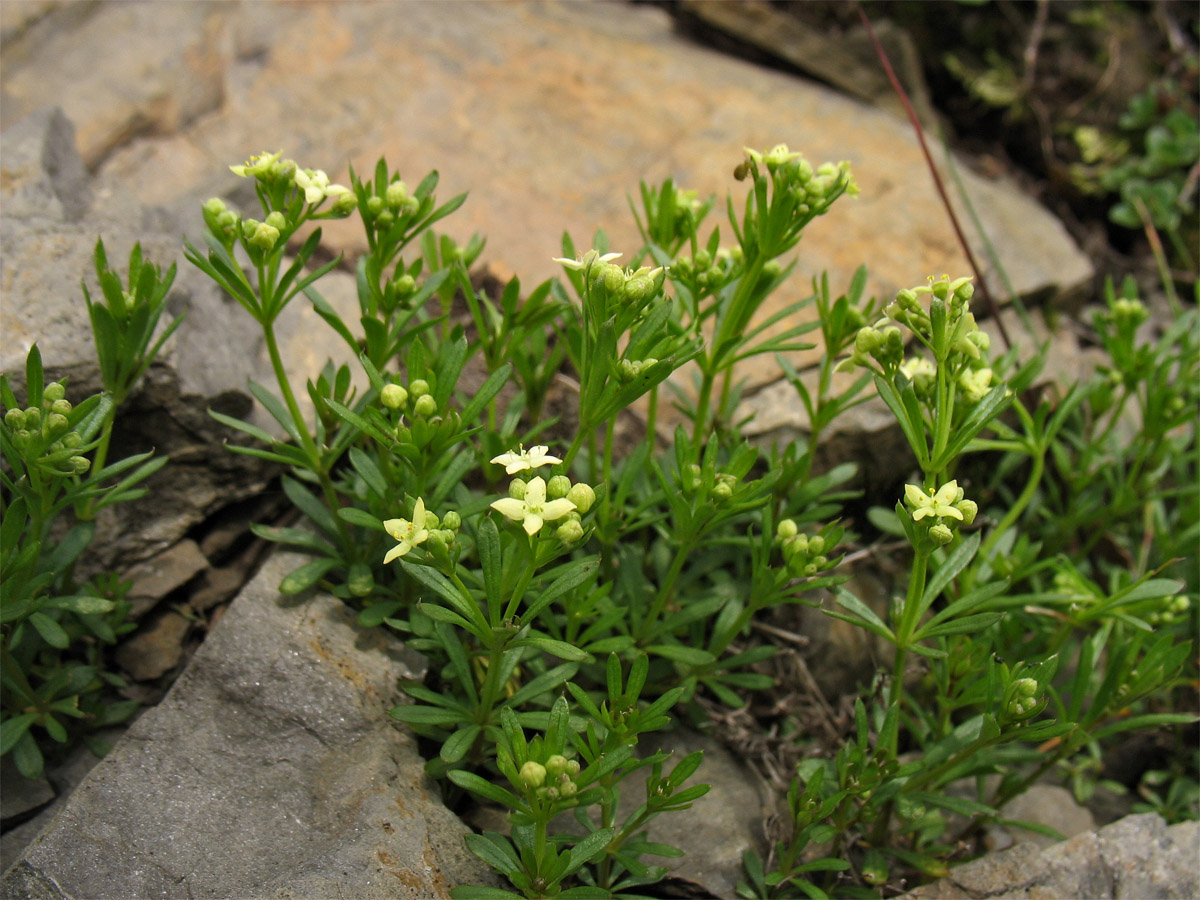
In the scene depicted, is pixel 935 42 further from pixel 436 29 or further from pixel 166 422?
pixel 166 422

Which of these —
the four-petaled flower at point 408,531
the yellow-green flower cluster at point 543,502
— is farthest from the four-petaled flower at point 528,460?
the four-petaled flower at point 408,531

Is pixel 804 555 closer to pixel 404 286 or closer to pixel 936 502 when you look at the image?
pixel 936 502

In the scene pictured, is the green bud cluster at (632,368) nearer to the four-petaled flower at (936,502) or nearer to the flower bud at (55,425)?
the four-petaled flower at (936,502)

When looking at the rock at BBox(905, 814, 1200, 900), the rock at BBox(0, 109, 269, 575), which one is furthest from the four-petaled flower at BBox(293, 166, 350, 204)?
the rock at BBox(905, 814, 1200, 900)

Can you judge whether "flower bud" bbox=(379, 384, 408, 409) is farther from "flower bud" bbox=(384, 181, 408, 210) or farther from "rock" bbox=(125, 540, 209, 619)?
"rock" bbox=(125, 540, 209, 619)

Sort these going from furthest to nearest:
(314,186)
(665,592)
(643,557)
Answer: (643,557) < (665,592) < (314,186)

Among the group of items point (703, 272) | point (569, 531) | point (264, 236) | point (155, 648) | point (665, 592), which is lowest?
point (155, 648)

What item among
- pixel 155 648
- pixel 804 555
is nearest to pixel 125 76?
pixel 155 648
